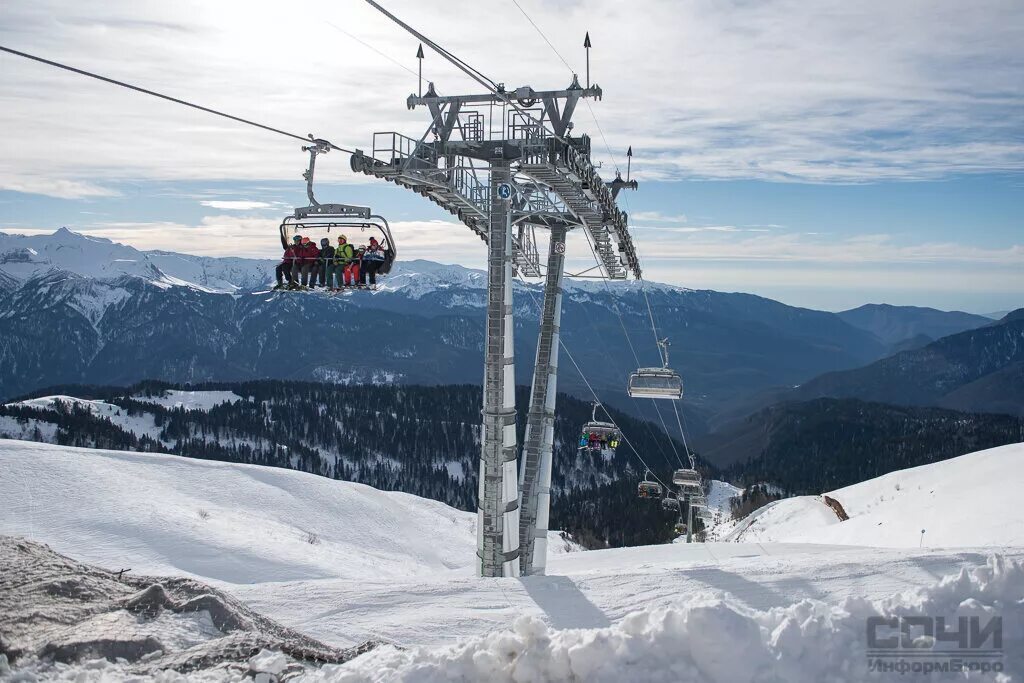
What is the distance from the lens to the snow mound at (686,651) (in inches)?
252

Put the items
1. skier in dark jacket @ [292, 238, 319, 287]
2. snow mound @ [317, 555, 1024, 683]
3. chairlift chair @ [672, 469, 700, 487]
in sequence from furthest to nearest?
1. chairlift chair @ [672, 469, 700, 487]
2. skier in dark jacket @ [292, 238, 319, 287]
3. snow mound @ [317, 555, 1024, 683]

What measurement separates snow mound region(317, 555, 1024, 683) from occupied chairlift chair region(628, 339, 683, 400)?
14328mm

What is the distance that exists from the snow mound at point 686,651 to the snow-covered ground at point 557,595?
1 centimetres

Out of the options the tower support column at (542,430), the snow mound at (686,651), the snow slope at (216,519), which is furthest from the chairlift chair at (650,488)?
the snow mound at (686,651)

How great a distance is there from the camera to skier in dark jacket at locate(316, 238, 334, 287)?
1171 cm

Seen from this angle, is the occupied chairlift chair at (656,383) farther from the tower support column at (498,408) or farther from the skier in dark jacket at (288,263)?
the skier in dark jacket at (288,263)

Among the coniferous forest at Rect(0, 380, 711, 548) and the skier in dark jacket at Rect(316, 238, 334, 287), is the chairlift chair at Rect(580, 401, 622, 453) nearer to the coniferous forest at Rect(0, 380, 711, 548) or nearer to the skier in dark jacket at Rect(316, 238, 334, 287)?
the skier in dark jacket at Rect(316, 238, 334, 287)

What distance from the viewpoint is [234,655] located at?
767 cm

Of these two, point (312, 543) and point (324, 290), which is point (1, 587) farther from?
point (312, 543)

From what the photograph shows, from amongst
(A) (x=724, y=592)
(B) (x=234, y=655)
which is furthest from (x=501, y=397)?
(B) (x=234, y=655)

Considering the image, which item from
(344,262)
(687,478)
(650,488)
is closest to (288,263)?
(344,262)

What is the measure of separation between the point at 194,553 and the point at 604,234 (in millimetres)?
16375

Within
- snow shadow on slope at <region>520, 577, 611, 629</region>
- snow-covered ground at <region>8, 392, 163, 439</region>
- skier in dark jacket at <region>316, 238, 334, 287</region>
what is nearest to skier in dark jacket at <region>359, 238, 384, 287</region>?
skier in dark jacket at <region>316, 238, 334, 287</region>

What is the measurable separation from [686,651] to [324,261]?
8198 millimetres
